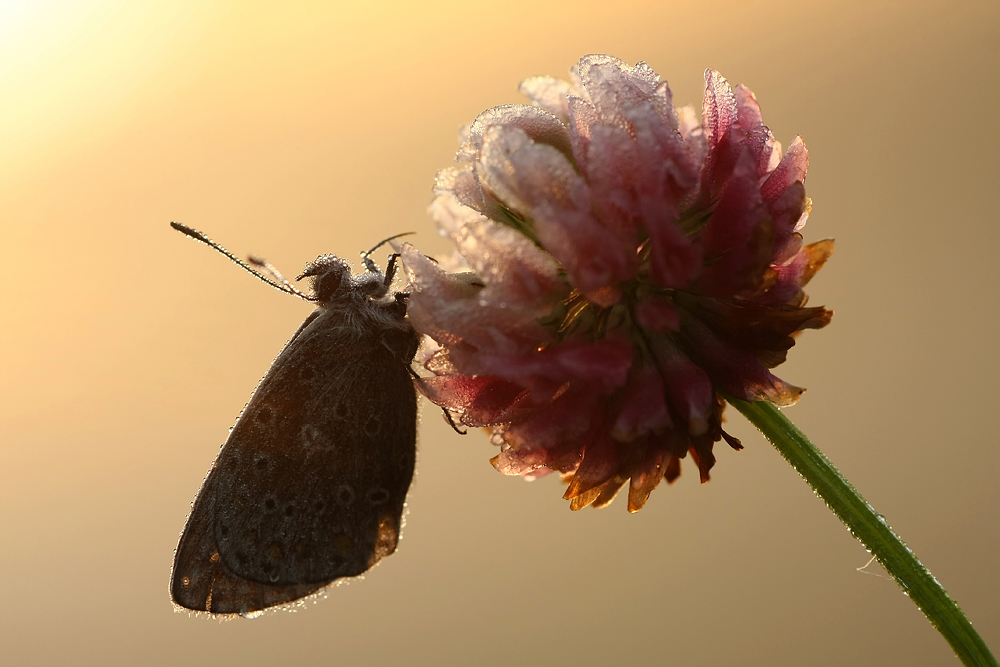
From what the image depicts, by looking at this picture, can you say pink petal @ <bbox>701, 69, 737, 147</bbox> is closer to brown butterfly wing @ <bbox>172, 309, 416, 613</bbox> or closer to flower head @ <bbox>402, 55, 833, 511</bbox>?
flower head @ <bbox>402, 55, 833, 511</bbox>

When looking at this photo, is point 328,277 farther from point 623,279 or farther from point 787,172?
point 787,172

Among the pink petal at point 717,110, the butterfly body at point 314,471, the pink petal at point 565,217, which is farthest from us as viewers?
the butterfly body at point 314,471

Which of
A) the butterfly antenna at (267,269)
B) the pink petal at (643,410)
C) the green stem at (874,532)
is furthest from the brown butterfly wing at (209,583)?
the green stem at (874,532)

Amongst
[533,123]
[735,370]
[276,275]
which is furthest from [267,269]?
[735,370]

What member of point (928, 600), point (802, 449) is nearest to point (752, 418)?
point (802, 449)

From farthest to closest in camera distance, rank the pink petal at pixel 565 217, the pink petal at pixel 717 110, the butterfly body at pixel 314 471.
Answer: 1. the butterfly body at pixel 314 471
2. the pink petal at pixel 717 110
3. the pink petal at pixel 565 217

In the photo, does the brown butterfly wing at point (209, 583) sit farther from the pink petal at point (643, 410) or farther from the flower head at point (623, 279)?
the pink petal at point (643, 410)
